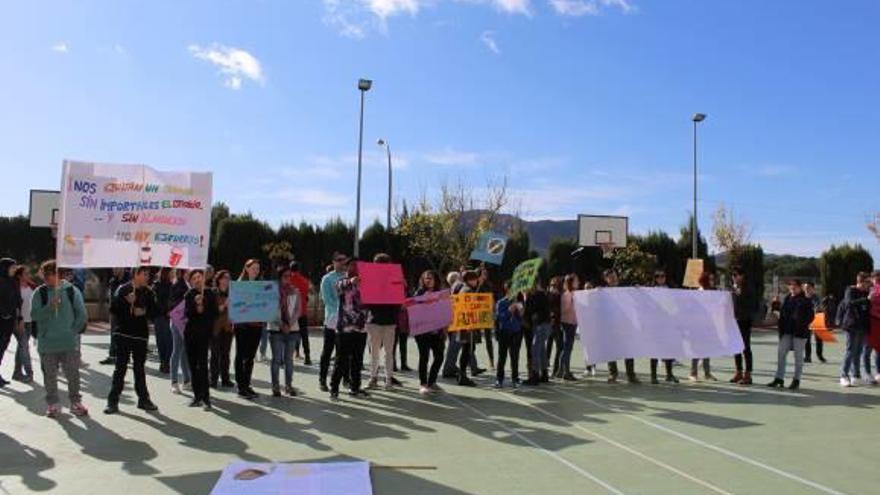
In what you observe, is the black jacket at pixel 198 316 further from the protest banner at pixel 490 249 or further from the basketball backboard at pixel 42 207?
the basketball backboard at pixel 42 207

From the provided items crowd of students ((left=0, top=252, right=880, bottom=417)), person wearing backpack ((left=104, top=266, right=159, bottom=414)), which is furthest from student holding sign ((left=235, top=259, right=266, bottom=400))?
person wearing backpack ((left=104, top=266, right=159, bottom=414))

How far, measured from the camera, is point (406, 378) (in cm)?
1401

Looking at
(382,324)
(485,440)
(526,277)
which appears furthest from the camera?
(526,277)

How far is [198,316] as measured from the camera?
10453 mm

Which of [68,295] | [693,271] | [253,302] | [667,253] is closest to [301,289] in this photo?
[253,302]

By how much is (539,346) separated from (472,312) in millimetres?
1319

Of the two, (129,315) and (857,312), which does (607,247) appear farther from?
(129,315)

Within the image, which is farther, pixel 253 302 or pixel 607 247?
pixel 607 247

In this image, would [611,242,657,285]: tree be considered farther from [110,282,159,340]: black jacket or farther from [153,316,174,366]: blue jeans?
[110,282,159,340]: black jacket

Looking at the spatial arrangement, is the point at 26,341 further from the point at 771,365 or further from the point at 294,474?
the point at 771,365

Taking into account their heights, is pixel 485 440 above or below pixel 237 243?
below

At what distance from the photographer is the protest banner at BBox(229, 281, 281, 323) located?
36.9 feet

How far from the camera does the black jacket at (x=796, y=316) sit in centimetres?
1310

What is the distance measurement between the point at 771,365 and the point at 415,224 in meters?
25.2
